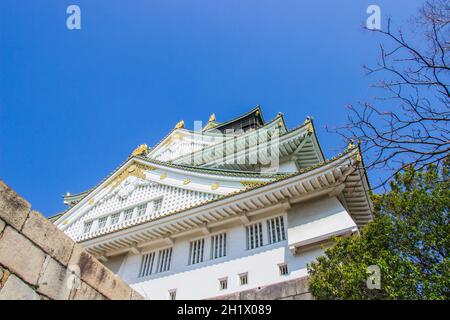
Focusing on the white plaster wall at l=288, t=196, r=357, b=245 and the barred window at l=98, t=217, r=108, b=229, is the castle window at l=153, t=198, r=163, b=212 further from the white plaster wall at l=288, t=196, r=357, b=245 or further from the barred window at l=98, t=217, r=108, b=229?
the white plaster wall at l=288, t=196, r=357, b=245

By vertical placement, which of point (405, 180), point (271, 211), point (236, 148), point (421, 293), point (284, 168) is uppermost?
point (236, 148)

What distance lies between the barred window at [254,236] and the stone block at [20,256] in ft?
30.1

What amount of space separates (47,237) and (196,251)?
31.7 ft

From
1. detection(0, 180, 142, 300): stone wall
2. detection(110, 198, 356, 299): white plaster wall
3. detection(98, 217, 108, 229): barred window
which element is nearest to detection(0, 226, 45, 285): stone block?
detection(0, 180, 142, 300): stone wall

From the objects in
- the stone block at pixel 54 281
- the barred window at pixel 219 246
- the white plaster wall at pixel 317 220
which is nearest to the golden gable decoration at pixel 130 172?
the barred window at pixel 219 246

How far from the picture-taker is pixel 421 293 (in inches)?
252

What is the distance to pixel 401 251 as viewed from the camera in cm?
759

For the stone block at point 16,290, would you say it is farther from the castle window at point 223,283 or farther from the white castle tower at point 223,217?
the castle window at point 223,283

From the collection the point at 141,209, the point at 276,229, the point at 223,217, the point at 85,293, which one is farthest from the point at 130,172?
the point at 85,293

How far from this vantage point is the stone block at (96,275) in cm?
519

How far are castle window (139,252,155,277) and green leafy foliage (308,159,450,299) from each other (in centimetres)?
872

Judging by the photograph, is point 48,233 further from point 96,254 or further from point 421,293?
point 96,254
